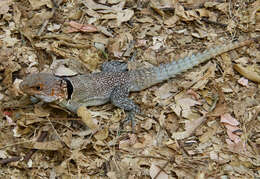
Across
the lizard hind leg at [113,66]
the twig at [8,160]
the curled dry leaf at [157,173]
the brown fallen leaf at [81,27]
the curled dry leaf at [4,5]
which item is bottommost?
the curled dry leaf at [157,173]

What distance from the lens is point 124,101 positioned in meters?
4.93

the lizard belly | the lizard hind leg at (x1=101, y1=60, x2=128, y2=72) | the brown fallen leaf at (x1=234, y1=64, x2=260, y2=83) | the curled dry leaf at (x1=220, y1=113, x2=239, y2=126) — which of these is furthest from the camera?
the lizard hind leg at (x1=101, y1=60, x2=128, y2=72)

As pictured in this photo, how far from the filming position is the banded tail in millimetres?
5107

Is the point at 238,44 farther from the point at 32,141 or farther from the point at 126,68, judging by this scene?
the point at 32,141

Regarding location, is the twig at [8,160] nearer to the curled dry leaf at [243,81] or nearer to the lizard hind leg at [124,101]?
the lizard hind leg at [124,101]

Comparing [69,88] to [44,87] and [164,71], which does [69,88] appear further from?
[164,71]

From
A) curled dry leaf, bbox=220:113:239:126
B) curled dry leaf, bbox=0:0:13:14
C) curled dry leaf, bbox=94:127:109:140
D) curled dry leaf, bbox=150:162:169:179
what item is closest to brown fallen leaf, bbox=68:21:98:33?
curled dry leaf, bbox=0:0:13:14

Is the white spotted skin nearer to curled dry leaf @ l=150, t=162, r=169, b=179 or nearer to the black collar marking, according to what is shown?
the black collar marking

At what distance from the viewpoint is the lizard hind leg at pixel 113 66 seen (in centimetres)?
531

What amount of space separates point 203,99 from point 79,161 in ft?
6.85

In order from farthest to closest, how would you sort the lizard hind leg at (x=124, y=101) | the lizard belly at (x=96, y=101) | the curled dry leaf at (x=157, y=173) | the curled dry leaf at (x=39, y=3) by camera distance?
the curled dry leaf at (x=39, y=3), the lizard belly at (x=96, y=101), the lizard hind leg at (x=124, y=101), the curled dry leaf at (x=157, y=173)

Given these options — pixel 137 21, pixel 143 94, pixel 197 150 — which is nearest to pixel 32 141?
pixel 143 94

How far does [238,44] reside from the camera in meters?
5.49

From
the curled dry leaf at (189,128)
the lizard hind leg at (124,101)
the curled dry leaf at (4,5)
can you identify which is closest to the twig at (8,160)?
the lizard hind leg at (124,101)
